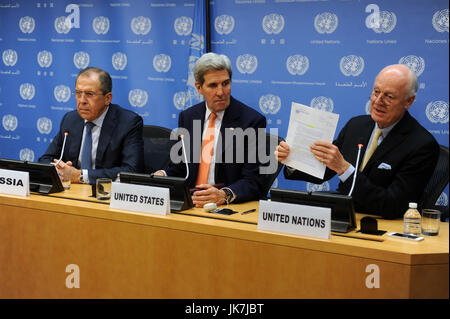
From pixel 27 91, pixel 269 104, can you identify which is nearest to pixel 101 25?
pixel 27 91

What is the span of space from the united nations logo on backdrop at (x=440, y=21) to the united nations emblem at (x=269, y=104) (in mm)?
1145

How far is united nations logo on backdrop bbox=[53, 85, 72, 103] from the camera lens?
196 inches

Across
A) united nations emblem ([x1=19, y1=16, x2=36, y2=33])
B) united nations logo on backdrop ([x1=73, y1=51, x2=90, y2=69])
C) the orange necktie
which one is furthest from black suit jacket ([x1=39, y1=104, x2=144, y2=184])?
united nations emblem ([x1=19, y1=16, x2=36, y2=33])

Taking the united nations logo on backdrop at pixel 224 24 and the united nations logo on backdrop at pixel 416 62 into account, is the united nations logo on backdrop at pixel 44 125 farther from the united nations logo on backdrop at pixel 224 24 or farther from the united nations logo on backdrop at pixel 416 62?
the united nations logo on backdrop at pixel 416 62

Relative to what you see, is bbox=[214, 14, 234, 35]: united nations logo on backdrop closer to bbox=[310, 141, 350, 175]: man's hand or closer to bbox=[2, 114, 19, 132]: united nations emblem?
bbox=[310, 141, 350, 175]: man's hand

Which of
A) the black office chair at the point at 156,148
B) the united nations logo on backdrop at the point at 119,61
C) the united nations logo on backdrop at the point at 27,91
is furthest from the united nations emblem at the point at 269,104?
the united nations logo on backdrop at the point at 27,91

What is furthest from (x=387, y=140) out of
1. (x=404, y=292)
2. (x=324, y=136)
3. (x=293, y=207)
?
(x=404, y=292)

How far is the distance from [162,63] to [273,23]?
99cm

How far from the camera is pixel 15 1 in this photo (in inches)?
205

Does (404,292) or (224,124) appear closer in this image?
(404,292)

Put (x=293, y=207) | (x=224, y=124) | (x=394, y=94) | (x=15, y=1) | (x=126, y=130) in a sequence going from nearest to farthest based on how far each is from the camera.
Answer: (x=293, y=207) < (x=394, y=94) < (x=224, y=124) < (x=126, y=130) < (x=15, y=1)

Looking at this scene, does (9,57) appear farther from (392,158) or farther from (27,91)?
(392,158)
